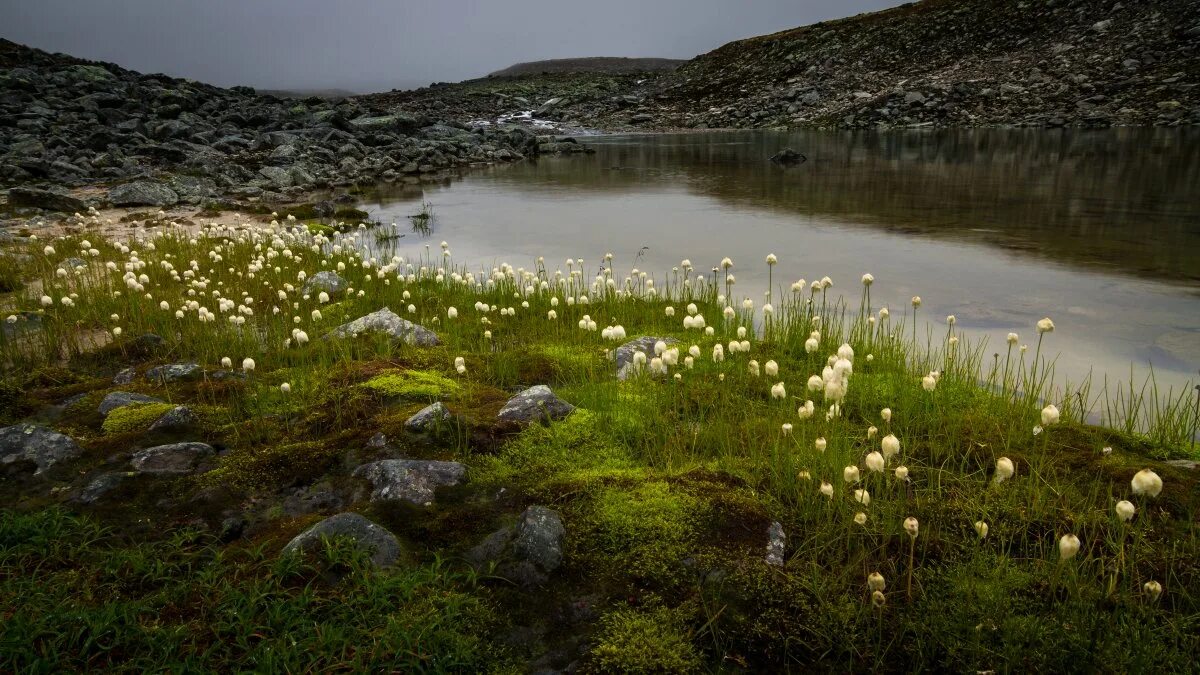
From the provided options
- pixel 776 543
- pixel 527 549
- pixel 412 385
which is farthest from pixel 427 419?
pixel 776 543

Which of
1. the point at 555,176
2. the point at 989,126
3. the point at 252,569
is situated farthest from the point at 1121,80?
the point at 252,569

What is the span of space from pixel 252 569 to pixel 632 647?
2250 millimetres

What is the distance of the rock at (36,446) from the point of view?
4.96m

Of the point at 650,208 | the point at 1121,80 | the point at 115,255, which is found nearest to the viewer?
the point at 115,255

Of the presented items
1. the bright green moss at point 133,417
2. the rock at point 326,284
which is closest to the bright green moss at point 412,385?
the bright green moss at point 133,417

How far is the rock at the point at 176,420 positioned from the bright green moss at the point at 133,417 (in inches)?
3.0

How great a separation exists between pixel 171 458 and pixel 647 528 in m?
3.82

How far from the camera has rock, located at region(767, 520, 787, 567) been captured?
12.7ft

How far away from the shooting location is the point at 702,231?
17953 millimetres

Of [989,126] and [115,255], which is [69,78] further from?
[989,126]

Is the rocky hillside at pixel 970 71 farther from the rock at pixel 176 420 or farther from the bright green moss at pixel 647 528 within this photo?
the rock at pixel 176 420

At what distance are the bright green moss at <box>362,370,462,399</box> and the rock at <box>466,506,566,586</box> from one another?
2.58m

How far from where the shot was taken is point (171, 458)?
16.7ft

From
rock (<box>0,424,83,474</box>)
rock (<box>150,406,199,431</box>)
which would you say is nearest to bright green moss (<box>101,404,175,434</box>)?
rock (<box>150,406,199,431</box>)
